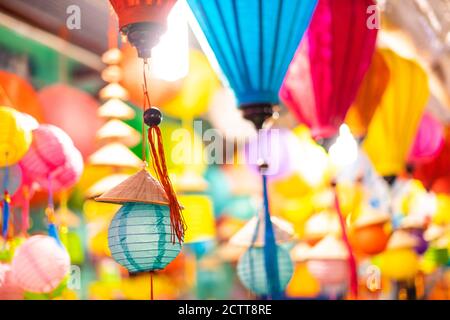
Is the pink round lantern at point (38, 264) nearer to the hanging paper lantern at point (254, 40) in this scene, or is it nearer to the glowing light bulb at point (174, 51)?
the hanging paper lantern at point (254, 40)

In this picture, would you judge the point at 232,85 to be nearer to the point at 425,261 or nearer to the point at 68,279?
the point at 68,279

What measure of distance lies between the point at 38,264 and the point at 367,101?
3.67 feet

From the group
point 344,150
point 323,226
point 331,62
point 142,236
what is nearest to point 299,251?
point 323,226

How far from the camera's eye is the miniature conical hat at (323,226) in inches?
98.3

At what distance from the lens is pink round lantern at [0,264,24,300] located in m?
1.63

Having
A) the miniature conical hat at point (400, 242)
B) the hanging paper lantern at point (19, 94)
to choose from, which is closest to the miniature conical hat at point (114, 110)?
the hanging paper lantern at point (19, 94)

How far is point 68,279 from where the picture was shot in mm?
1711

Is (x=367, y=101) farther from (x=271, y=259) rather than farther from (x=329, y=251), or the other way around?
(x=271, y=259)

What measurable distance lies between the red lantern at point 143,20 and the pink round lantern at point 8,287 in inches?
26.3

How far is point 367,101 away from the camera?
2141mm

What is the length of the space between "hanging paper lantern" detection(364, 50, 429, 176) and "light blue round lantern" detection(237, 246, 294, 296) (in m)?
0.75

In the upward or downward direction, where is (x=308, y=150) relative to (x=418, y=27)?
downward

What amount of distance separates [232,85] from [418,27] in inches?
100
